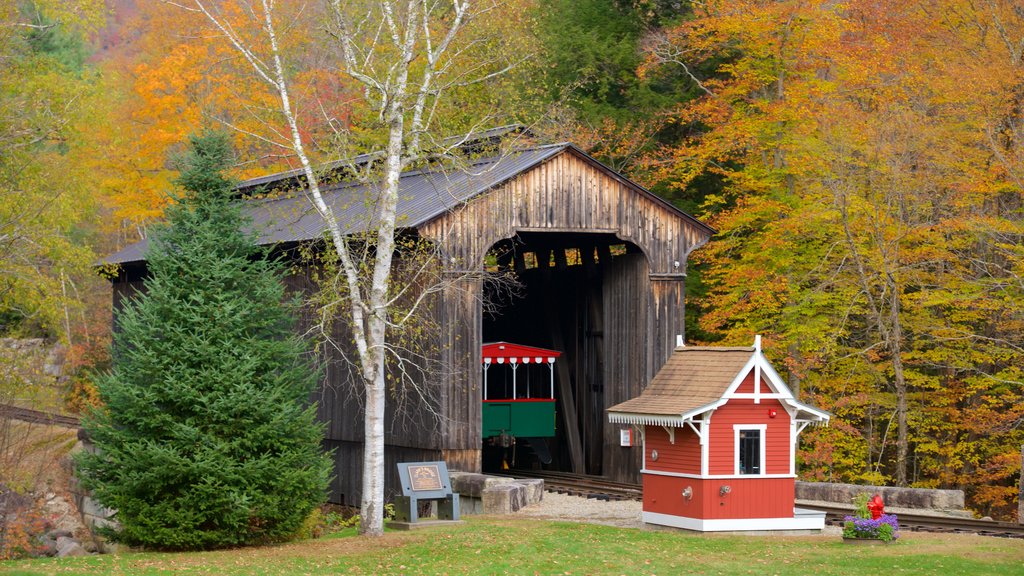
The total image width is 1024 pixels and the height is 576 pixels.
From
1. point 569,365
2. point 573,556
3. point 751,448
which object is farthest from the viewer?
point 569,365

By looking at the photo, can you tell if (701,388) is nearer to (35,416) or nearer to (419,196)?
(419,196)

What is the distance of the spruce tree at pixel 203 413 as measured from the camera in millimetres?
16719

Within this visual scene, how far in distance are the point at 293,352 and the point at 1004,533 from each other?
10946 mm

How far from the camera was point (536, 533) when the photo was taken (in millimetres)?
17609

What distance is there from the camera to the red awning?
2694 cm

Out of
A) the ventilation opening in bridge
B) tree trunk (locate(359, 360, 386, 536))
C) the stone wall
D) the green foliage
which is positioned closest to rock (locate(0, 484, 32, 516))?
the ventilation opening in bridge

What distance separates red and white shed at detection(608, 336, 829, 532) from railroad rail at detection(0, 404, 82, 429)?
45.5 feet

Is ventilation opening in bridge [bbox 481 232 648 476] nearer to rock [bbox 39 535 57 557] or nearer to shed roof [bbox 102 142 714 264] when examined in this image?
shed roof [bbox 102 142 714 264]

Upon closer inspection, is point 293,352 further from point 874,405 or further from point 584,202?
point 874,405

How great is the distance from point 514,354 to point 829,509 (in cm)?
835

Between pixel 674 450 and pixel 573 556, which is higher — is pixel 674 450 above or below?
above

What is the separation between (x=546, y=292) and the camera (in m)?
29.3

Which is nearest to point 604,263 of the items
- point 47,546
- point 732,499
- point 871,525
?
point 732,499

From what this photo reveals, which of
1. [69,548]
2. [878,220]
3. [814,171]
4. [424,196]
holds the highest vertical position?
[814,171]
